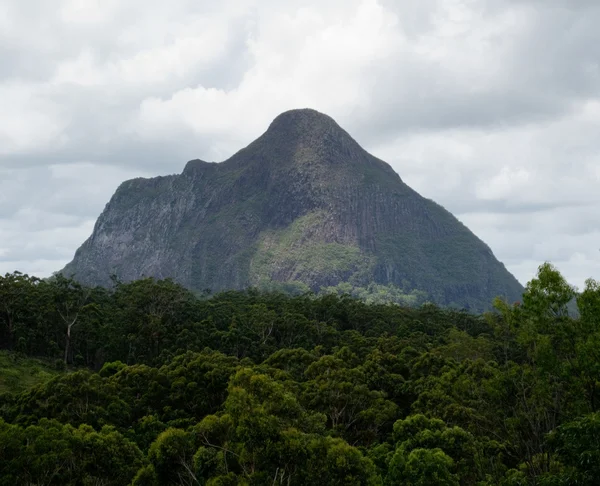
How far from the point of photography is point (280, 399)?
70.7ft

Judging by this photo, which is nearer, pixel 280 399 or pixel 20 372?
pixel 280 399

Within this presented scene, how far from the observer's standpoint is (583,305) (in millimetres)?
22344

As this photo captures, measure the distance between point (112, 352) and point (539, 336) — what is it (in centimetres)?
5349

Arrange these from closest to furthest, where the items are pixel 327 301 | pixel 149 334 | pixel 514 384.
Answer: pixel 514 384
pixel 149 334
pixel 327 301

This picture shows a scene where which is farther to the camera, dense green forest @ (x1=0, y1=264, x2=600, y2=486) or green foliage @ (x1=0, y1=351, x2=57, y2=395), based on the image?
green foliage @ (x1=0, y1=351, x2=57, y2=395)

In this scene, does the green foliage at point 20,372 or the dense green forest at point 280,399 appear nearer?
the dense green forest at point 280,399

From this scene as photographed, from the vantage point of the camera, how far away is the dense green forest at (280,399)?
70.3 feet

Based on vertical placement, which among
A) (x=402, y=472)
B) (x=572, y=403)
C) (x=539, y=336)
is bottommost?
(x=402, y=472)

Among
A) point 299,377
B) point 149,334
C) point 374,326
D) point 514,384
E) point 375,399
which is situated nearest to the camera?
point 514,384

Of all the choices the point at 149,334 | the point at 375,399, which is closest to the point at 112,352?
the point at 149,334

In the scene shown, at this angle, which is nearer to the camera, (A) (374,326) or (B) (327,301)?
(A) (374,326)

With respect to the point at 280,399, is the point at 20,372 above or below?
below

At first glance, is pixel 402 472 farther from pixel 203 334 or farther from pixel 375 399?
pixel 203 334

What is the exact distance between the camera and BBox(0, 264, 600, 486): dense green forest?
21.4 meters
